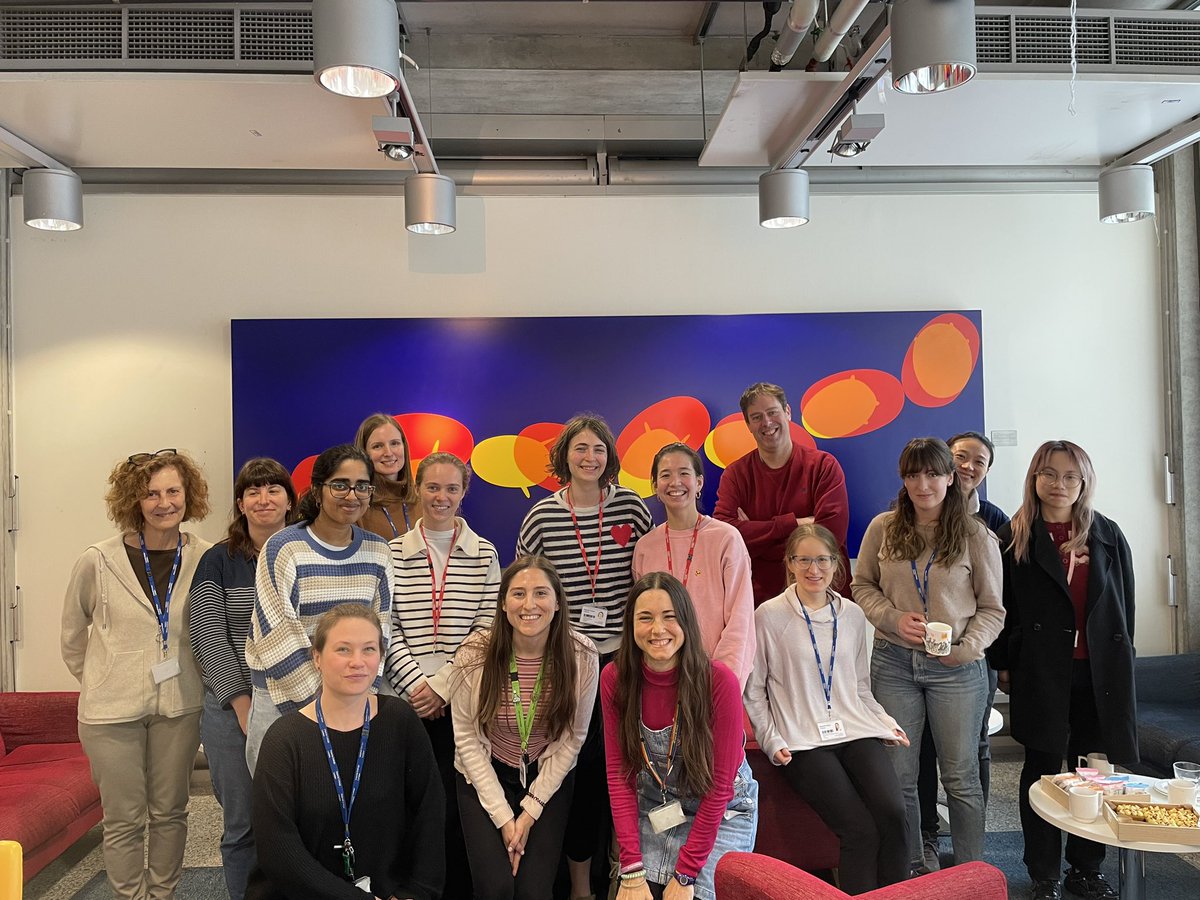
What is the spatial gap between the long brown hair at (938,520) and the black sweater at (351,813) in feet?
6.42

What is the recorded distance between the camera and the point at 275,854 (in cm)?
239

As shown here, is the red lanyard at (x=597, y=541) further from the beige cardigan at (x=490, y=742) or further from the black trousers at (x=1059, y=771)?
the black trousers at (x=1059, y=771)

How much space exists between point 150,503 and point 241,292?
213 centimetres

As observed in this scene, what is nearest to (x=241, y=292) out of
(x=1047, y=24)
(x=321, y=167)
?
(x=321, y=167)

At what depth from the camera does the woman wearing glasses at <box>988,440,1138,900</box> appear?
3373mm

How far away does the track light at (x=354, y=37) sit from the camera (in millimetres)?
2822

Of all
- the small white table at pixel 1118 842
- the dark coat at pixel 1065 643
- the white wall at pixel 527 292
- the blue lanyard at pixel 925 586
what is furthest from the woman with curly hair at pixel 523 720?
the white wall at pixel 527 292

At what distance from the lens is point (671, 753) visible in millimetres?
2803

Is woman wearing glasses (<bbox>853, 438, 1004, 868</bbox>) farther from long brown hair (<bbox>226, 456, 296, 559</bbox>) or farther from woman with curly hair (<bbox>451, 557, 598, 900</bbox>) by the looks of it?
long brown hair (<bbox>226, 456, 296, 559</bbox>)

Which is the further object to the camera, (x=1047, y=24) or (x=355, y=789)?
(x=1047, y=24)

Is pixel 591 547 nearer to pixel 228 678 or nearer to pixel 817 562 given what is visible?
pixel 817 562

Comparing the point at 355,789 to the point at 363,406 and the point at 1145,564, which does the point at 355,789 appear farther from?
the point at 1145,564

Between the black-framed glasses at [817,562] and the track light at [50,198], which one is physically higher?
the track light at [50,198]

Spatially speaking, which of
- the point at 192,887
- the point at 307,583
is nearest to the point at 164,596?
the point at 307,583
